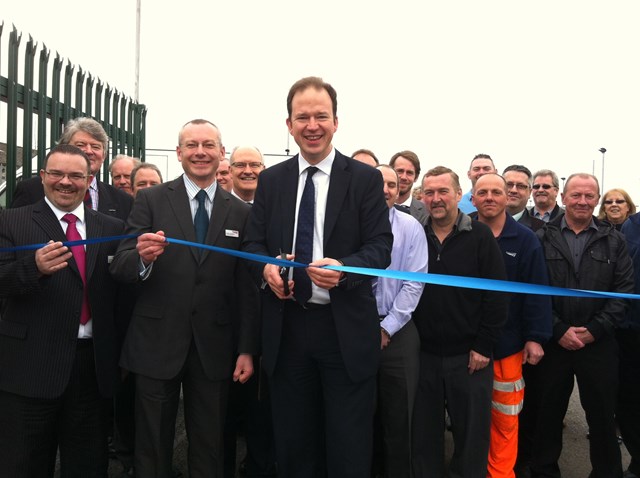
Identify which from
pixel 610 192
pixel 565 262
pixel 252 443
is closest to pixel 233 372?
pixel 252 443

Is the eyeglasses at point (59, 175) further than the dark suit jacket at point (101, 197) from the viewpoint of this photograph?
No

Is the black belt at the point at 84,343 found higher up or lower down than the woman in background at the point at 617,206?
lower down

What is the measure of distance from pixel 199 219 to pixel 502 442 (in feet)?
8.25

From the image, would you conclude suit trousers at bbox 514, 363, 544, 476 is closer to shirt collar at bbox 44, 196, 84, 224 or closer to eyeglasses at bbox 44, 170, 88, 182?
shirt collar at bbox 44, 196, 84, 224

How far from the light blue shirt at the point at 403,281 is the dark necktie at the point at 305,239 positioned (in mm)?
848

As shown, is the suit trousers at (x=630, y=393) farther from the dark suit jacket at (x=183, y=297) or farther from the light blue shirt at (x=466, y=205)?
the dark suit jacket at (x=183, y=297)

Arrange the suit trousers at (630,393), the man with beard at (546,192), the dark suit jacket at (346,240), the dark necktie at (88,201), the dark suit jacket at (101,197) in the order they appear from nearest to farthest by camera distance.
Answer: the dark suit jacket at (346,240) → the dark suit jacket at (101,197) → the dark necktie at (88,201) → the suit trousers at (630,393) → the man with beard at (546,192)

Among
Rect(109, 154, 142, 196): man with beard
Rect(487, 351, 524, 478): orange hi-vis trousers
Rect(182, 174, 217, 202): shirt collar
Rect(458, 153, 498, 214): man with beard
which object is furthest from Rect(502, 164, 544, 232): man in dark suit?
Rect(109, 154, 142, 196): man with beard

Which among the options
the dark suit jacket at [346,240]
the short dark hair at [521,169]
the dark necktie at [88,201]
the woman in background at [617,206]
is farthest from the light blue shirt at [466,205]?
the dark necktie at [88,201]

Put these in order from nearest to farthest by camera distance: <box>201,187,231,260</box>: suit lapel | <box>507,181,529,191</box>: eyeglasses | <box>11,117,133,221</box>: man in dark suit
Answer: <box>201,187,231,260</box>: suit lapel
<box>11,117,133,221</box>: man in dark suit
<box>507,181,529,191</box>: eyeglasses

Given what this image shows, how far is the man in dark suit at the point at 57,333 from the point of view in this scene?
2.61 meters

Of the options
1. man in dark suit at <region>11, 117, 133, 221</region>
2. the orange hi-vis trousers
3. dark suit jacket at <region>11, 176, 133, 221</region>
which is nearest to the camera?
dark suit jacket at <region>11, 176, 133, 221</region>

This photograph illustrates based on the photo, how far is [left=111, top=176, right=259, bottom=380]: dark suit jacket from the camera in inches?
109

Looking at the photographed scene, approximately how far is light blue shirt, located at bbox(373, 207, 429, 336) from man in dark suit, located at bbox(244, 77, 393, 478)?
57cm
